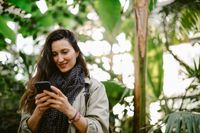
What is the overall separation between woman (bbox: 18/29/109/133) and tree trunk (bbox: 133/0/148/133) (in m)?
0.62

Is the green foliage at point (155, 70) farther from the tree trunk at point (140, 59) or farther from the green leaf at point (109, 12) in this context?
the green leaf at point (109, 12)

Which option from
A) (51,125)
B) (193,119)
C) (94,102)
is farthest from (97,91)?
(193,119)

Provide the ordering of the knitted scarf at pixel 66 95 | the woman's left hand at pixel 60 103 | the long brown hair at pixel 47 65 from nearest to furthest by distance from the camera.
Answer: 1. the woman's left hand at pixel 60 103
2. the knitted scarf at pixel 66 95
3. the long brown hair at pixel 47 65

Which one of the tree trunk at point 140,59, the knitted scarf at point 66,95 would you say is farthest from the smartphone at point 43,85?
the tree trunk at point 140,59

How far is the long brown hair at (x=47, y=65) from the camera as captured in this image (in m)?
1.95

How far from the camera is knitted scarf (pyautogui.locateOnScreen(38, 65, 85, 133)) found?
1.83 m

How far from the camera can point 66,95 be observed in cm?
188

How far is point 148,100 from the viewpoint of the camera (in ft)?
10.9

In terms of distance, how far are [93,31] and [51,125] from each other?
5.01m

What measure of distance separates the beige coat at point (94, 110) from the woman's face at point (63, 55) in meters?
0.14

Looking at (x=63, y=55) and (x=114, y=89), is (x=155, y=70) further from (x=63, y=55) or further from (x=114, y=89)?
(x=63, y=55)

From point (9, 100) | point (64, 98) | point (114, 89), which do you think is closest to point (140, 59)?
point (114, 89)

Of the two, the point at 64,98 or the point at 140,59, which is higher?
the point at 140,59

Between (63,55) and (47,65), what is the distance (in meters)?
0.16
